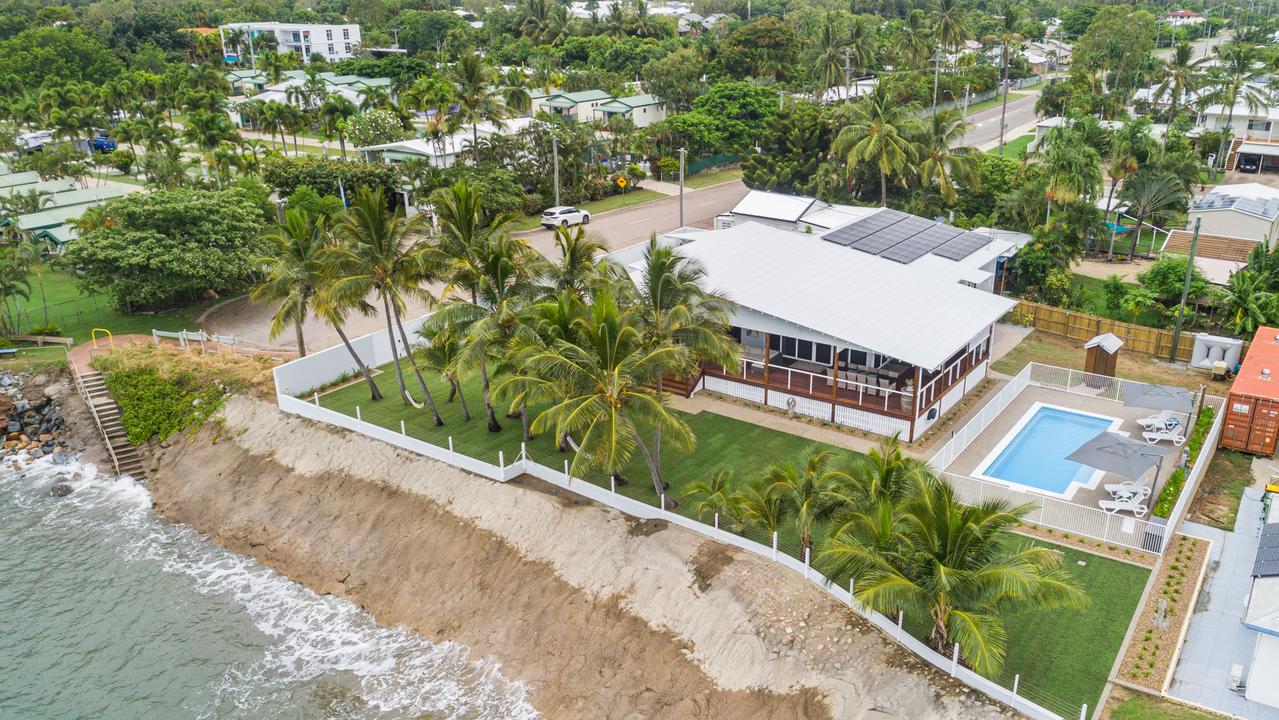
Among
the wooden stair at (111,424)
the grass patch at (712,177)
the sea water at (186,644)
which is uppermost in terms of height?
the grass patch at (712,177)

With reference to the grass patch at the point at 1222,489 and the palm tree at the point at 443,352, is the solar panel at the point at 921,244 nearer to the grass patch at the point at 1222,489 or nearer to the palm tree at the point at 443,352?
the grass patch at the point at 1222,489

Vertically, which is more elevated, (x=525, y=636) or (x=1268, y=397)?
(x=1268, y=397)

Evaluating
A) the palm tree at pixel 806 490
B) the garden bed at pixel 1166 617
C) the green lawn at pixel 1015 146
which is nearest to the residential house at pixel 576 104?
the green lawn at pixel 1015 146

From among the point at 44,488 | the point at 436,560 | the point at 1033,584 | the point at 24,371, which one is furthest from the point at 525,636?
the point at 24,371

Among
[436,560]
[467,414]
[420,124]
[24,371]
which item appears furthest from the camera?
[420,124]

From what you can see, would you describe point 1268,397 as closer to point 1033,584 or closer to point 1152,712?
point 1152,712

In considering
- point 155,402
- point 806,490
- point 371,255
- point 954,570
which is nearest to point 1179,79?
point 806,490
